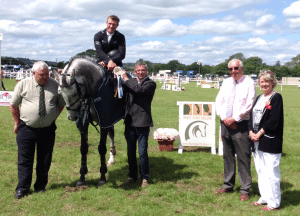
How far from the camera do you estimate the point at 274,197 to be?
4.36 metres

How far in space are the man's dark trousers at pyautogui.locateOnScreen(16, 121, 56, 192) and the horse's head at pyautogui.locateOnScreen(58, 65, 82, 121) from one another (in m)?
0.84

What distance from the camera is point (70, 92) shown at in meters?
4.41

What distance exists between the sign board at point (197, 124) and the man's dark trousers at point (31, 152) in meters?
4.22

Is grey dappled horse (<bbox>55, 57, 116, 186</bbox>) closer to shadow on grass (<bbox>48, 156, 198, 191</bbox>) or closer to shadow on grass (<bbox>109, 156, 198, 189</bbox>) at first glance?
shadow on grass (<bbox>48, 156, 198, 191</bbox>)

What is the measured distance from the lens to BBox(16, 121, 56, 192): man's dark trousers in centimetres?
484

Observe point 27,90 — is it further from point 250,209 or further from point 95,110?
point 250,209

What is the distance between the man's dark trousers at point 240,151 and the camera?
4.78 meters

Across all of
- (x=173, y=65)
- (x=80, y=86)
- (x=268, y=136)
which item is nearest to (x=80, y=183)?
(x=80, y=86)

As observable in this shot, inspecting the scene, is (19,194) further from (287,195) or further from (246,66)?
(246,66)

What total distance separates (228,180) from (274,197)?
0.97 metres

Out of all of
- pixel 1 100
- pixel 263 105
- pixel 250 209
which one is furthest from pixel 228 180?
pixel 1 100

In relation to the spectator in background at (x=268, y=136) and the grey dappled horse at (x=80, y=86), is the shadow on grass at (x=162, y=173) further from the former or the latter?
Answer: the spectator in background at (x=268, y=136)

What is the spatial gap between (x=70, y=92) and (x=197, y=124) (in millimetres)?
4785

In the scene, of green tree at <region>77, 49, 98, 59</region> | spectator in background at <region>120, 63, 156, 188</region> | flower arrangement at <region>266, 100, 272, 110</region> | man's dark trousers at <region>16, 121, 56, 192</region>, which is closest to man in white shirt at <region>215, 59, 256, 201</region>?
flower arrangement at <region>266, 100, 272, 110</region>
